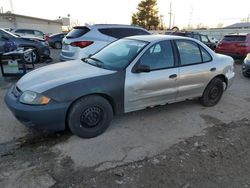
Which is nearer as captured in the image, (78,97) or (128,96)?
(78,97)

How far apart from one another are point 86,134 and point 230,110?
10.7ft

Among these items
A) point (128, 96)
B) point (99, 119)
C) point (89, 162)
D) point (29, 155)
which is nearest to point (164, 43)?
point (128, 96)

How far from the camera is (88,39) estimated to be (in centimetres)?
753

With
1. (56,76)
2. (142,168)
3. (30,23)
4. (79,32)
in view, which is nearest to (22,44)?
(79,32)

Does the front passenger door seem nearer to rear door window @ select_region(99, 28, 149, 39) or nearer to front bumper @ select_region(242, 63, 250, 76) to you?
rear door window @ select_region(99, 28, 149, 39)

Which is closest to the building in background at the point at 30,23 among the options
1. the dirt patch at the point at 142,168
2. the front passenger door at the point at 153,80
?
the front passenger door at the point at 153,80

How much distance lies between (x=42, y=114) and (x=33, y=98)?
0.26 metres

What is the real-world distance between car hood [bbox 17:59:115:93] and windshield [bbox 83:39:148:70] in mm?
212

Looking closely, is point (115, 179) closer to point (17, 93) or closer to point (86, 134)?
point (86, 134)

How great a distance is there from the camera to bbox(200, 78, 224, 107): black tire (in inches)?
203

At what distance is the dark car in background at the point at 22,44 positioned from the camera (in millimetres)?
9008

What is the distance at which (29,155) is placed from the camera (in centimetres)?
331

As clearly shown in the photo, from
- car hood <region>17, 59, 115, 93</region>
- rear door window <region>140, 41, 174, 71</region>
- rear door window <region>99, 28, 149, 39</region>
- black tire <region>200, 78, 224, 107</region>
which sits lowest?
black tire <region>200, 78, 224, 107</region>

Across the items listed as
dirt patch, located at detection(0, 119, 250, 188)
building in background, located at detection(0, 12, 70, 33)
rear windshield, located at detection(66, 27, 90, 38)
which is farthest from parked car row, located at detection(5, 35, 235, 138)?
building in background, located at detection(0, 12, 70, 33)
